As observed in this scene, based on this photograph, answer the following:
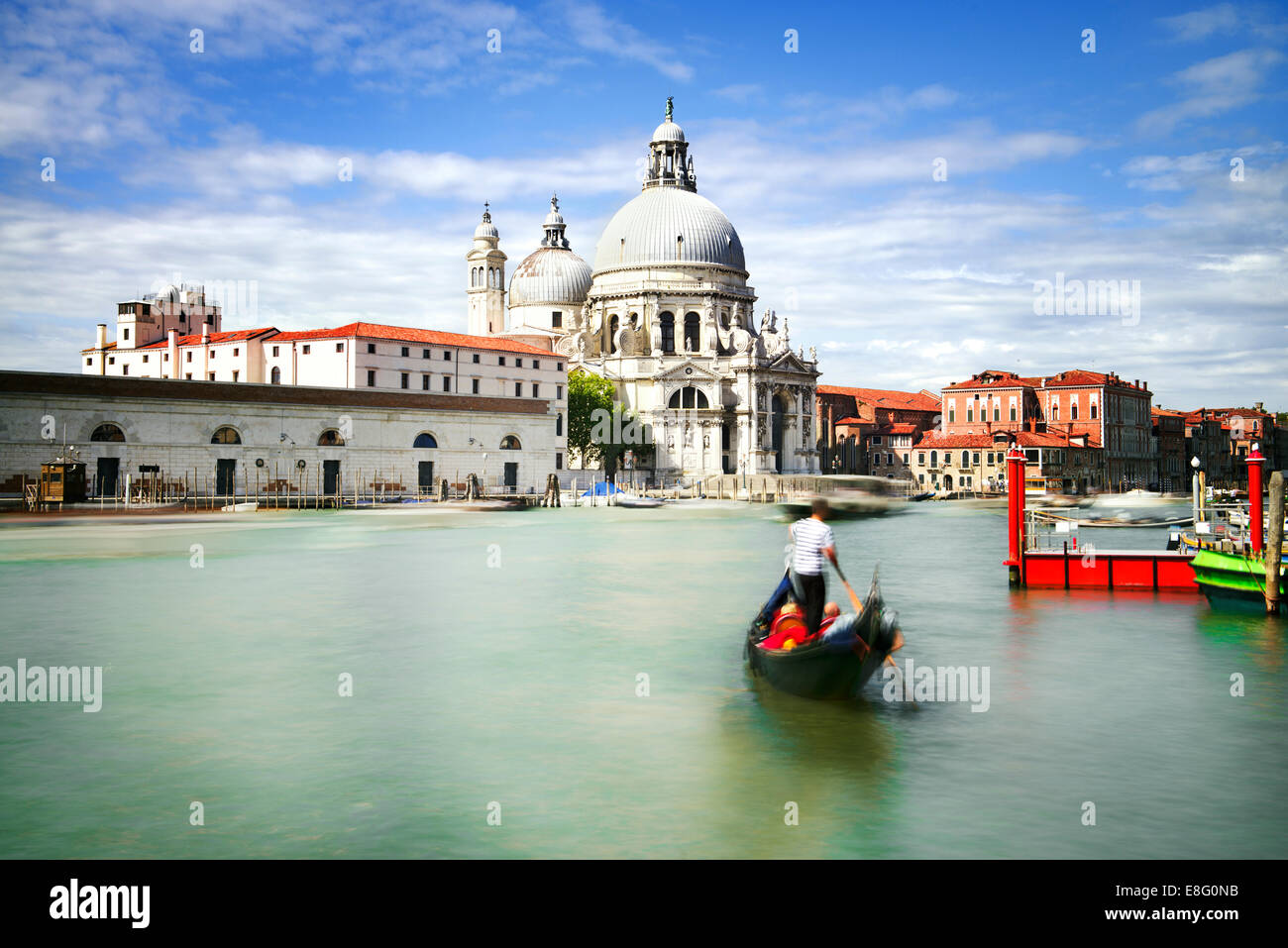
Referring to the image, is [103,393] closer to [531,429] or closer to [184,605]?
[531,429]

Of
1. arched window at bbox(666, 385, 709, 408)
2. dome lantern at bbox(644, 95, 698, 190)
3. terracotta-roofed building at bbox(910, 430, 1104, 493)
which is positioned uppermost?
dome lantern at bbox(644, 95, 698, 190)

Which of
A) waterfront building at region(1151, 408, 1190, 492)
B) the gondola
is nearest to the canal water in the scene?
the gondola

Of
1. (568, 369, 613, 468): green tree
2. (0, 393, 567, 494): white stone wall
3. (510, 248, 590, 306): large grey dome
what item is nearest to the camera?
(0, 393, 567, 494): white stone wall

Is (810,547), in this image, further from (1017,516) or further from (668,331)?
(668,331)

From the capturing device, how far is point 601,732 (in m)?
9.79

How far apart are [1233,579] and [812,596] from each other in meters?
10.1

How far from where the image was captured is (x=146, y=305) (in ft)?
209

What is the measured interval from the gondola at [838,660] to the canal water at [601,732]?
210mm

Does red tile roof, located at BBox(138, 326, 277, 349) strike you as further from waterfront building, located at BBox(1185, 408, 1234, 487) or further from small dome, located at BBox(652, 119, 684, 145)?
waterfront building, located at BBox(1185, 408, 1234, 487)

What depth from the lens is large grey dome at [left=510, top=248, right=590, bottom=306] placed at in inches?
3068

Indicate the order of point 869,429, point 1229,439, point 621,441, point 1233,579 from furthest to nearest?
point 1229,439 < point 869,429 < point 621,441 < point 1233,579

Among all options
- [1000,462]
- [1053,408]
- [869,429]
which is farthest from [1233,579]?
[869,429]

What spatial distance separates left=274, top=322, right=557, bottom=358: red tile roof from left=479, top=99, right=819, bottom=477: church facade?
14.8 meters
